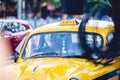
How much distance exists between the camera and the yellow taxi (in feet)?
24.7

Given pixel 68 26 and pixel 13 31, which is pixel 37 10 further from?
pixel 68 26

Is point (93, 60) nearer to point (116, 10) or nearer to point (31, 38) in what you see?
point (116, 10)

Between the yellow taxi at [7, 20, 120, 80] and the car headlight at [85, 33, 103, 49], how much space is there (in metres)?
0.03

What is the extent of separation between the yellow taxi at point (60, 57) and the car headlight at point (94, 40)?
0.09 feet

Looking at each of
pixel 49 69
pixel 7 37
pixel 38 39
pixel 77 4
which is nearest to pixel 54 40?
pixel 38 39

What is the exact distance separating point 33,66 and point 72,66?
61 cm

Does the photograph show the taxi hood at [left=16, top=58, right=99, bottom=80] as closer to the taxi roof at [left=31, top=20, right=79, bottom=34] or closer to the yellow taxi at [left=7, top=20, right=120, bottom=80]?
the yellow taxi at [left=7, top=20, right=120, bottom=80]

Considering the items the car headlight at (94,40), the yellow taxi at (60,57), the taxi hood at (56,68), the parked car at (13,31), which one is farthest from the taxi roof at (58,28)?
the parked car at (13,31)

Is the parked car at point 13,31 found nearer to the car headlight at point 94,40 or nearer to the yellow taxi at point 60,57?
the yellow taxi at point 60,57

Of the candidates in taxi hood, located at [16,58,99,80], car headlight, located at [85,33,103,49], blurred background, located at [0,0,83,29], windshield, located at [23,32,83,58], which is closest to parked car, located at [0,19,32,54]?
blurred background, located at [0,0,83,29]

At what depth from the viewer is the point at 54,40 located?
8594 mm

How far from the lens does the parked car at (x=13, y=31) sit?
16.6 metres

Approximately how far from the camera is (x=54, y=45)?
27.8ft

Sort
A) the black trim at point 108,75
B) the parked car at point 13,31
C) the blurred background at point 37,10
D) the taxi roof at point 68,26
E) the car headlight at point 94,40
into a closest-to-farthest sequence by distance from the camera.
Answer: the black trim at point 108,75 → the car headlight at point 94,40 → the taxi roof at point 68,26 → the blurred background at point 37,10 → the parked car at point 13,31
